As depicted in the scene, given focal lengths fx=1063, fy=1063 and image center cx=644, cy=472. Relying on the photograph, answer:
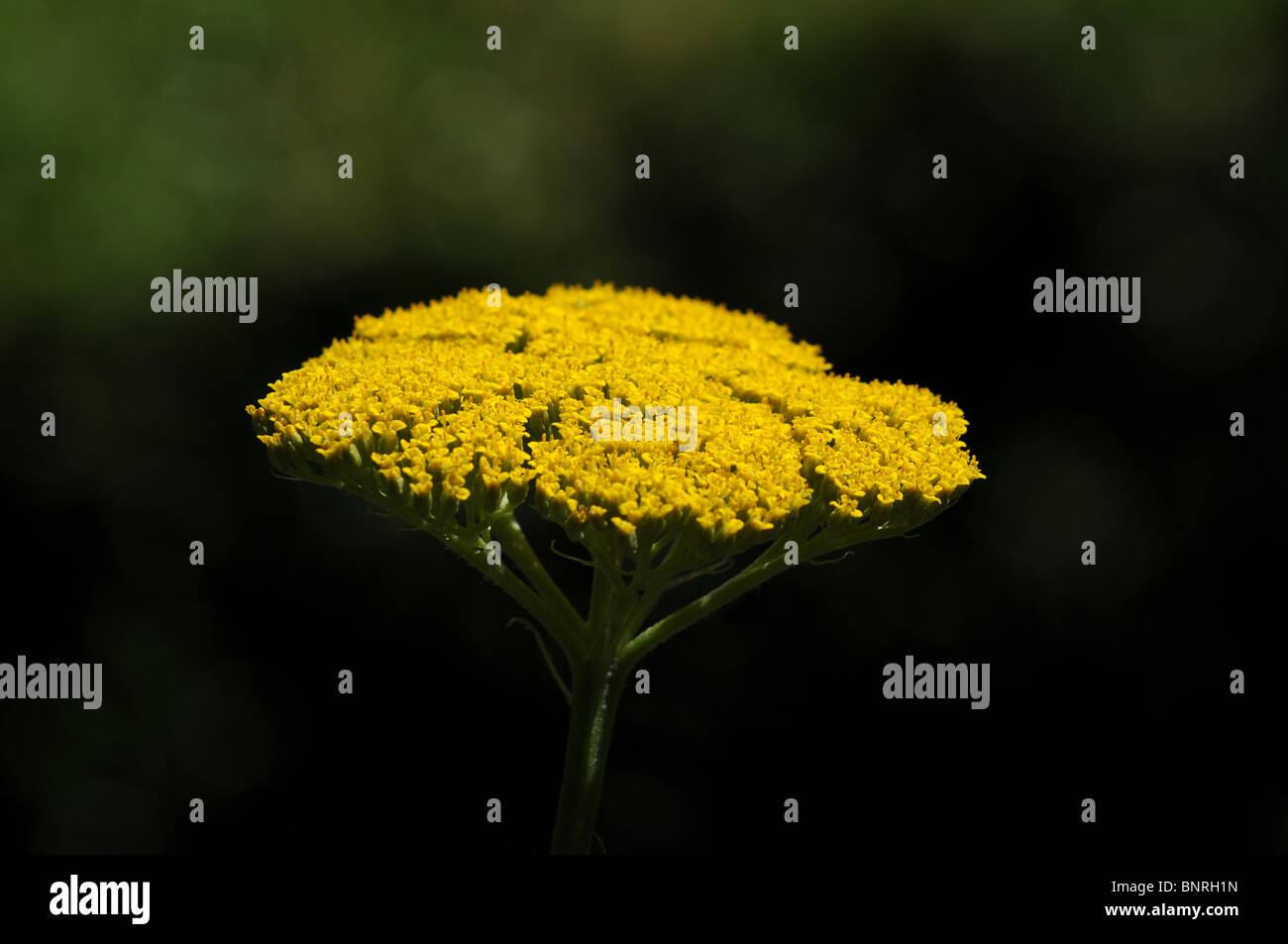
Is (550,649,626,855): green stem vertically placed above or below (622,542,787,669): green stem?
below

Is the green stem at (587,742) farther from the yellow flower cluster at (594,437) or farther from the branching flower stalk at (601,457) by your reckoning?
the yellow flower cluster at (594,437)

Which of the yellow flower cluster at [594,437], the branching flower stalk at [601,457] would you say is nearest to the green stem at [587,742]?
the branching flower stalk at [601,457]

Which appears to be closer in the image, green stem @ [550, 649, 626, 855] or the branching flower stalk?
the branching flower stalk

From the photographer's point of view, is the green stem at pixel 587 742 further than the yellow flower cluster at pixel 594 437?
Yes

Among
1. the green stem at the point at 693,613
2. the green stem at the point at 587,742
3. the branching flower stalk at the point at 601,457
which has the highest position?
the branching flower stalk at the point at 601,457

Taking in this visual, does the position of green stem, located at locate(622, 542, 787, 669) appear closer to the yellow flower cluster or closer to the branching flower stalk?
the branching flower stalk

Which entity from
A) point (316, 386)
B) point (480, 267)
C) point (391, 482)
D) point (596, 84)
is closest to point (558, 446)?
point (391, 482)

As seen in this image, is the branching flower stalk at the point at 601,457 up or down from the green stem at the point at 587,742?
up

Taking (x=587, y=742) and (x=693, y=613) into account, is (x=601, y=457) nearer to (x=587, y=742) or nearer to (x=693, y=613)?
(x=693, y=613)

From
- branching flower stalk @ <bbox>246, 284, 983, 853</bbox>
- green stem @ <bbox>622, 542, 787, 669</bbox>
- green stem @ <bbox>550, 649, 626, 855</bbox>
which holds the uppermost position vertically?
branching flower stalk @ <bbox>246, 284, 983, 853</bbox>

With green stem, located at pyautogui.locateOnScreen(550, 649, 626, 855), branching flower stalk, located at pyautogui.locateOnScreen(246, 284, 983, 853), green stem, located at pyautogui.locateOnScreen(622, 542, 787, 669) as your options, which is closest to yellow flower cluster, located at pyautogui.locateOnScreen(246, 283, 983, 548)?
branching flower stalk, located at pyautogui.locateOnScreen(246, 284, 983, 853)

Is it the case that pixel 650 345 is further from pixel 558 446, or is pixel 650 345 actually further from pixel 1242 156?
pixel 1242 156
